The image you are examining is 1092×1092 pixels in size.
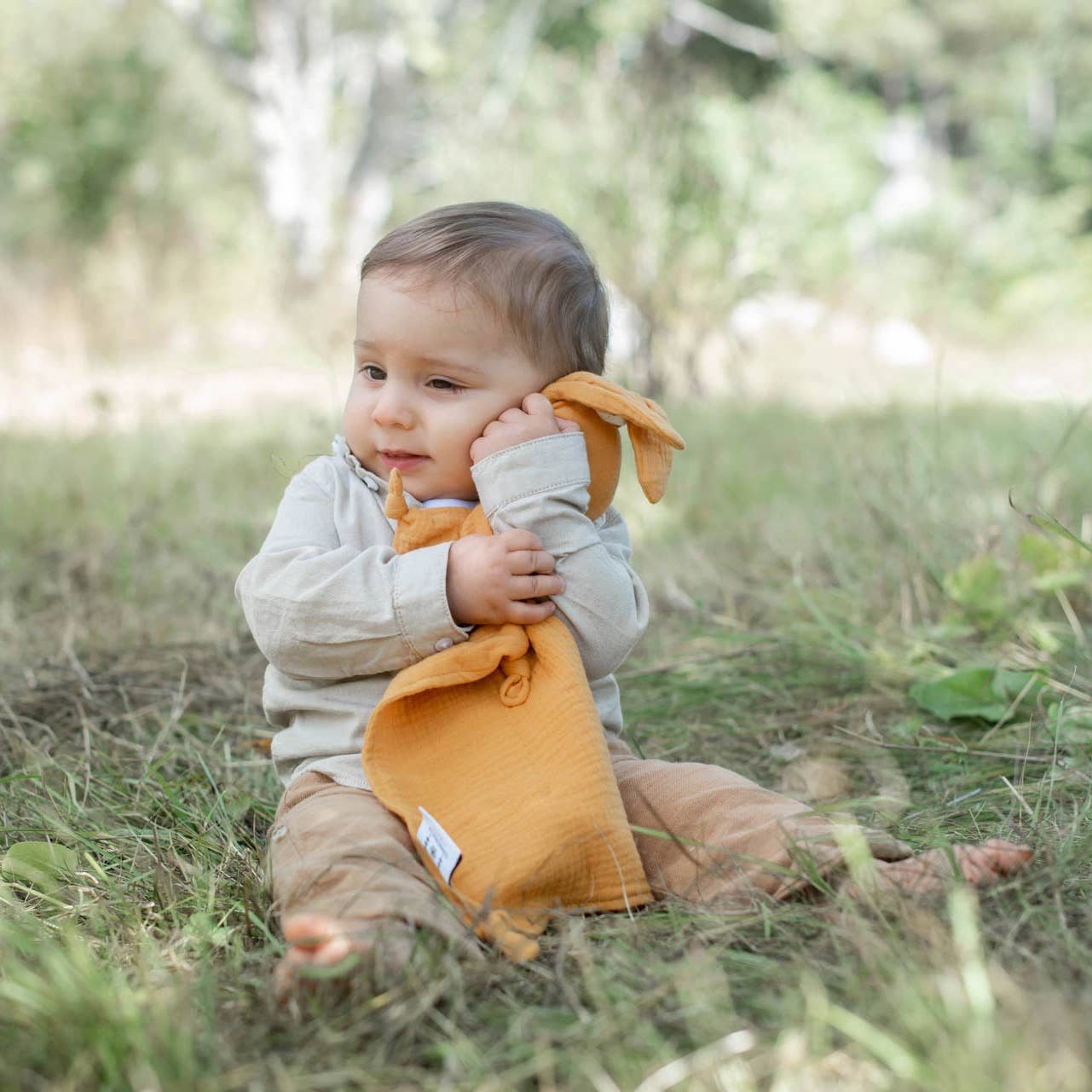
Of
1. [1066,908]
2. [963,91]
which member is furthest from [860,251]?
[1066,908]

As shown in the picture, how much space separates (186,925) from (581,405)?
88 cm

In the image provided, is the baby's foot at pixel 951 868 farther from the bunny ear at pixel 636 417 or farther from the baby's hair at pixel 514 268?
the baby's hair at pixel 514 268

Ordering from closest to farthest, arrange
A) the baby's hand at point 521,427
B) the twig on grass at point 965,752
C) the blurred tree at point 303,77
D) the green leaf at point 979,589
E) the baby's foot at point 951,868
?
the baby's foot at point 951,868 < the baby's hand at point 521,427 < the twig on grass at point 965,752 < the green leaf at point 979,589 < the blurred tree at point 303,77

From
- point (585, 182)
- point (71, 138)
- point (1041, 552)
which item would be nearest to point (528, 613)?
point (1041, 552)

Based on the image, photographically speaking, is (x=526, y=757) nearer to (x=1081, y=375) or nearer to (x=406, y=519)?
(x=406, y=519)

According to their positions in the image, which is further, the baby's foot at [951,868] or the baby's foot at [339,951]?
the baby's foot at [951,868]

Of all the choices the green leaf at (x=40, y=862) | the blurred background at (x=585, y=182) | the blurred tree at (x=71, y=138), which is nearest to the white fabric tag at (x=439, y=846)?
the green leaf at (x=40, y=862)

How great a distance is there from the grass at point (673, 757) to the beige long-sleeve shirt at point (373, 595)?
0.23 metres

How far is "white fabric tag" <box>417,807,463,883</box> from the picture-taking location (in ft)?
5.02

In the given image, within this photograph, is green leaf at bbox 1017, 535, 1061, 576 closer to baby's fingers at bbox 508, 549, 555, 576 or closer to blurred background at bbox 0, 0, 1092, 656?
blurred background at bbox 0, 0, 1092, 656

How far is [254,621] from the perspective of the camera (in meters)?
1.68

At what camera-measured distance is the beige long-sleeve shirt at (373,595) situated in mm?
1618

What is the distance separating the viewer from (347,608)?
63.7 inches

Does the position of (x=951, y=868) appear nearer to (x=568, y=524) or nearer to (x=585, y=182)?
(x=568, y=524)
